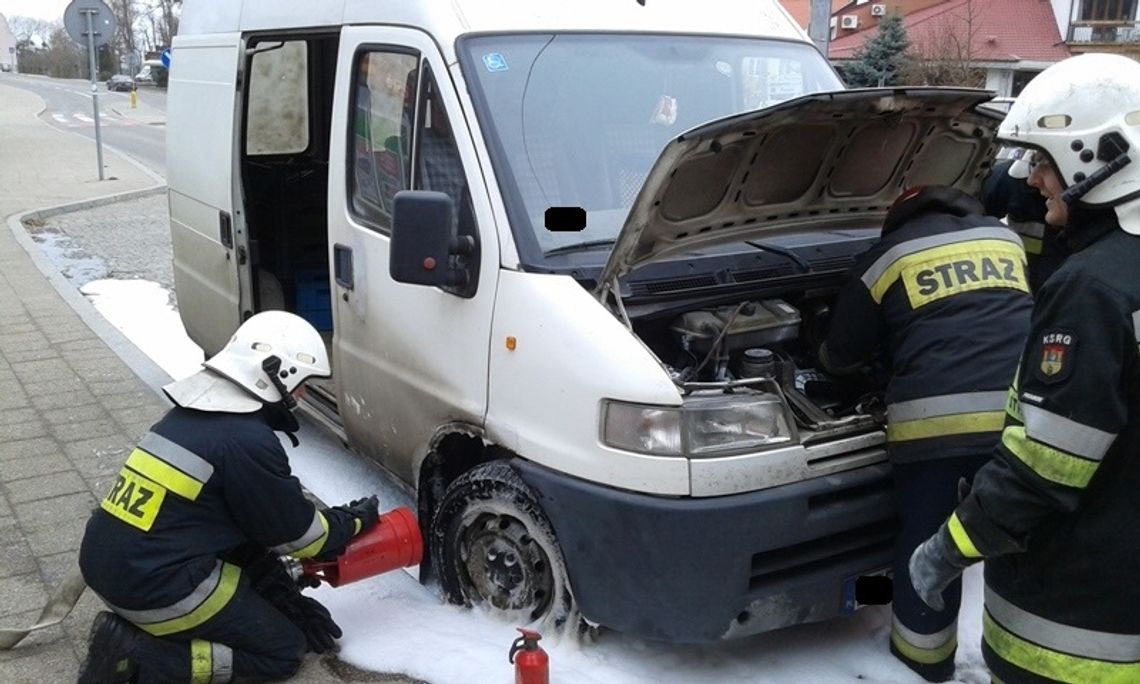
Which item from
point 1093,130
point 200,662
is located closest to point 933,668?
point 1093,130

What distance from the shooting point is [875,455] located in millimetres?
3604

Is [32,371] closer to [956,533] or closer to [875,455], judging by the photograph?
[875,455]

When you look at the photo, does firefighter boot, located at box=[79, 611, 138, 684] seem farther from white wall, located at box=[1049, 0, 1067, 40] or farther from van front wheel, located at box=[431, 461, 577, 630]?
white wall, located at box=[1049, 0, 1067, 40]

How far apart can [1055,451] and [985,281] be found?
132 cm

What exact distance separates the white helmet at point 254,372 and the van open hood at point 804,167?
1121 mm

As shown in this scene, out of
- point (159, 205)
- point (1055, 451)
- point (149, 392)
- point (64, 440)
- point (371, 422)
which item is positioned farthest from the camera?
point (159, 205)

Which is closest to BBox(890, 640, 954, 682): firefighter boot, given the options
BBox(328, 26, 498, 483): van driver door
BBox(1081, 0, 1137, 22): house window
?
BBox(328, 26, 498, 483): van driver door

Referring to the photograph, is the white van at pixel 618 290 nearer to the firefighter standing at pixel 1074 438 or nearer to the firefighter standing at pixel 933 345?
the firefighter standing at pixel 933 345

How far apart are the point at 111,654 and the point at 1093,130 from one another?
3277mm

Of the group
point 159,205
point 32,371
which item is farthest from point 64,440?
point 159,205

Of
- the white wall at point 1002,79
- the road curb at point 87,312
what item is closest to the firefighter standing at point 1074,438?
the road curb at point 87,312

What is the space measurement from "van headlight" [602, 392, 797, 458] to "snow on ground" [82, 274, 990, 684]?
32.8 inches

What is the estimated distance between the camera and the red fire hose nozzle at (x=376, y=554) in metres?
3.97

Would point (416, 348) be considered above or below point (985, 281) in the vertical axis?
below
